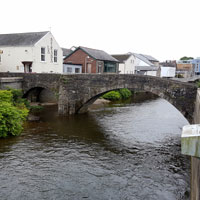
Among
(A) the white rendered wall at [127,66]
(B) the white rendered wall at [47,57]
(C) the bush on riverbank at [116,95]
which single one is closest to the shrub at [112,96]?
(C) the bush on riverbank at [116,95]

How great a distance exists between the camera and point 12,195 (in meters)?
9.52

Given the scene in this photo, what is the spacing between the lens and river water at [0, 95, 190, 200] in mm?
10062

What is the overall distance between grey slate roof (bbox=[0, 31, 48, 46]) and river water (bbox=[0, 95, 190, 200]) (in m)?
15.5

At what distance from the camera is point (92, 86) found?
950 inches

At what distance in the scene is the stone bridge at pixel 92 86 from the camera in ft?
58.0

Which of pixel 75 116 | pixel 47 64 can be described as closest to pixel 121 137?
pixel 75 116

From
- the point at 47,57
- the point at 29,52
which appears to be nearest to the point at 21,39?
the point at 29,52

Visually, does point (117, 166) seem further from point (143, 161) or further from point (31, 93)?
point (31, 93)

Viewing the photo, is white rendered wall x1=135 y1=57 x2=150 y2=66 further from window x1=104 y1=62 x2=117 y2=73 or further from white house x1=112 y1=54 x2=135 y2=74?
window x1=104 y1=62 x2=117 y2=73

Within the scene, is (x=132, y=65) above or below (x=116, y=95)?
above

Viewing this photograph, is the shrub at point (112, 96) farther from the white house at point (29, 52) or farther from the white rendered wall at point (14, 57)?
the white rendered wall at point (14, 57)

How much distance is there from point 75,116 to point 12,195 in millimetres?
15237

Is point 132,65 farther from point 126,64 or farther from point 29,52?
point 29,52

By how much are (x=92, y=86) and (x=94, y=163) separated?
12473mm
